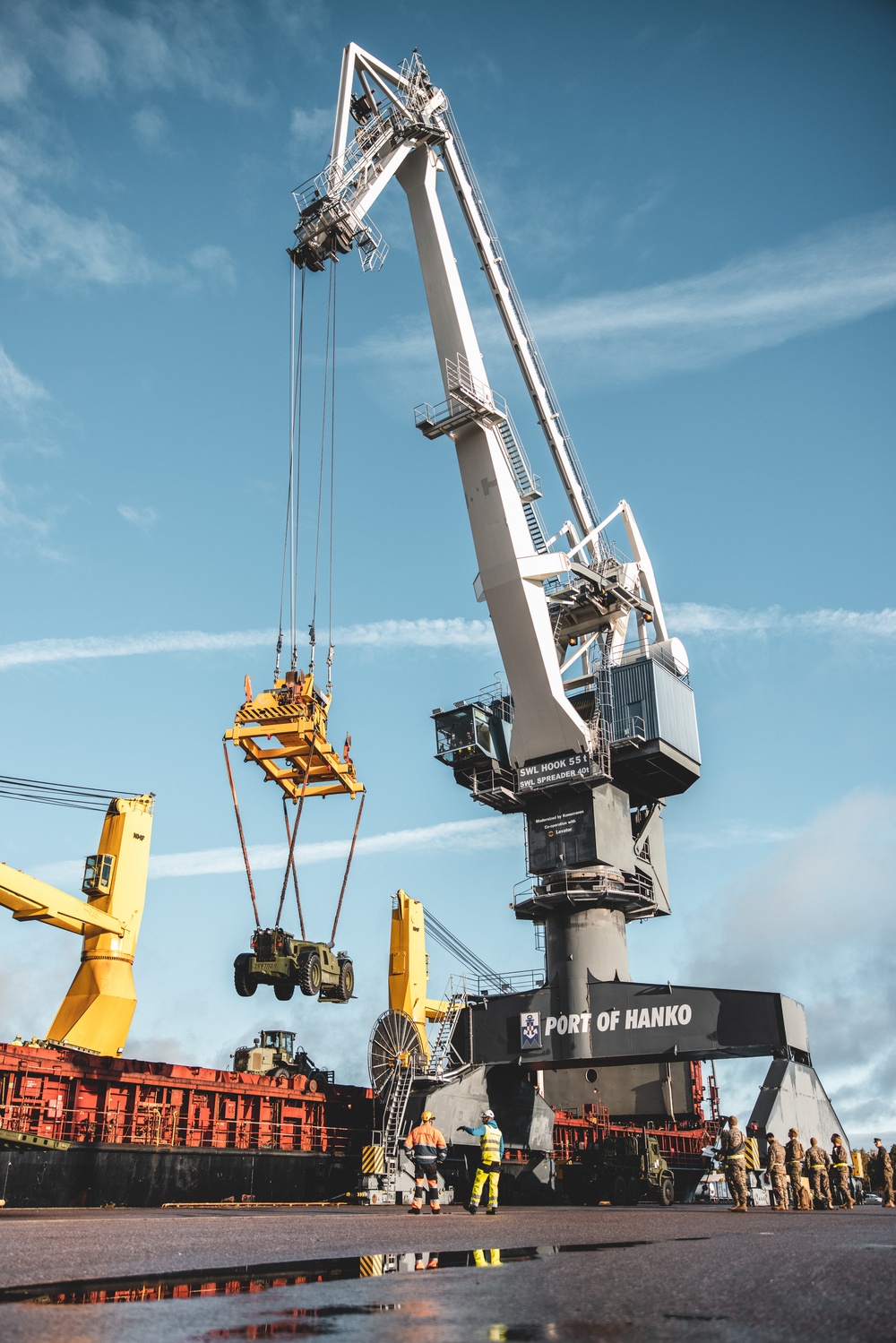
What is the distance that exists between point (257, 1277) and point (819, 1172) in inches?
651

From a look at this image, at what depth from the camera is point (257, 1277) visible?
688 centimetres

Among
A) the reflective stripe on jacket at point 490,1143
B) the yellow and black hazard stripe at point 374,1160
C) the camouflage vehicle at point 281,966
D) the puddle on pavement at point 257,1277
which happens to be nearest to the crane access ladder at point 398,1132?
the yellow and black hazard stripe at point 374,1160

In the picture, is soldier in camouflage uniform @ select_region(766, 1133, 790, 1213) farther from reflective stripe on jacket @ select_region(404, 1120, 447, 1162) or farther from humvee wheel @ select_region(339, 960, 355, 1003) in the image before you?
humvee wheel @ select_region(339, 960, 355, 1003)

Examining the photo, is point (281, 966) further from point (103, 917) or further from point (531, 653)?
point (531, 653)

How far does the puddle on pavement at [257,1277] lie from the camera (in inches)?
227

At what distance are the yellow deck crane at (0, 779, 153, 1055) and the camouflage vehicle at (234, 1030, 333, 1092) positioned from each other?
201 inches

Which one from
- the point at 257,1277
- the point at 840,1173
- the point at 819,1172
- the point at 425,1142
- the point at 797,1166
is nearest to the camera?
the point at 257,1277

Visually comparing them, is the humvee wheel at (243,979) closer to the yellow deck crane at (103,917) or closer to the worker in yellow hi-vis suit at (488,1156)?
the yellow deck crane at (103,917)

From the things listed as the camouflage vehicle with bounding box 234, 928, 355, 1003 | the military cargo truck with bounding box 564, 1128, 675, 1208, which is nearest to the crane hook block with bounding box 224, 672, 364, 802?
the camouflage vehicle with bounding box 234, 928, 355, 1003

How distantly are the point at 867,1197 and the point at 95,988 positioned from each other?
30.2m

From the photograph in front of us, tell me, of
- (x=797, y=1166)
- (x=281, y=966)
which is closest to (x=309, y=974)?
(x=281, y=966)

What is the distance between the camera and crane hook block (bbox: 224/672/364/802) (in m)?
25.8

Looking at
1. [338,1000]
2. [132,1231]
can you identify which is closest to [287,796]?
[338,1000]

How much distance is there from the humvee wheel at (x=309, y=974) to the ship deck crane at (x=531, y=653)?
7274 mm
